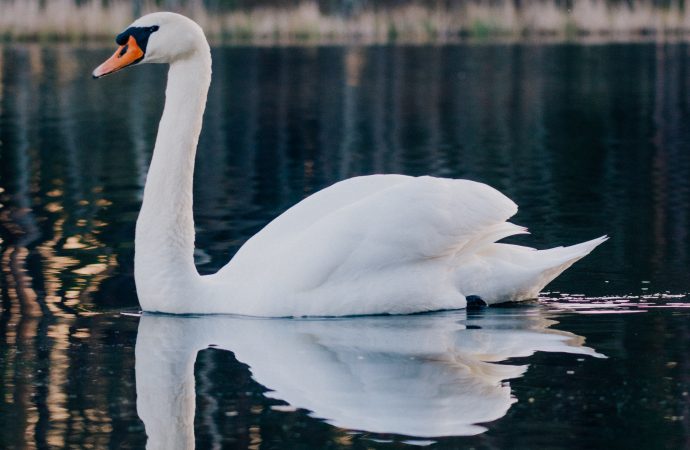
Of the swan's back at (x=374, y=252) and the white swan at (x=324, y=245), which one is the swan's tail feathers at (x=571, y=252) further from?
the swan's back at (x=374, y=252)

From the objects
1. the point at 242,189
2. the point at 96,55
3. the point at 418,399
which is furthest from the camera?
the point at 96,55

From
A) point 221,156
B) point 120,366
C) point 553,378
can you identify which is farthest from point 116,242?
point 221,156

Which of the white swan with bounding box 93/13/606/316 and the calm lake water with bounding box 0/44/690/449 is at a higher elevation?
the white swan with bounding box 93/13/606/316

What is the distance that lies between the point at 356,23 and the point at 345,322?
44.1 metres

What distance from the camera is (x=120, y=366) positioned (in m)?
7.96

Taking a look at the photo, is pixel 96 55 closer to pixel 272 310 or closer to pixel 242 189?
pixel 242 189

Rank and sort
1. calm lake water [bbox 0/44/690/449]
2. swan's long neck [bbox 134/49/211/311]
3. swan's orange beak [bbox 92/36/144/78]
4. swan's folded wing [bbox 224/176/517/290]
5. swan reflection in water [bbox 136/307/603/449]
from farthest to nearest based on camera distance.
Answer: swan's orange beak [bbox 92/36/144/78] < swan's long neck [bbox 134/49/211/311] < swan's folded wing [bbox 224/176/517/290] < swan reflection in water [bbox 136/307/603/449] < calm lake water [bbox 0/44/690/449]

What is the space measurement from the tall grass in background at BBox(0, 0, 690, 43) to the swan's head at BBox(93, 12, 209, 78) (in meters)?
37.1

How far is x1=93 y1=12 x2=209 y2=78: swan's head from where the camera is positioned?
9.20m

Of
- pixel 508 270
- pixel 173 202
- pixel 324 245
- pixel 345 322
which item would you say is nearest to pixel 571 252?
pixel 508 270

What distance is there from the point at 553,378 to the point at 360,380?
2.86 feet

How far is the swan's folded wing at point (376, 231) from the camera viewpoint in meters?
8.82

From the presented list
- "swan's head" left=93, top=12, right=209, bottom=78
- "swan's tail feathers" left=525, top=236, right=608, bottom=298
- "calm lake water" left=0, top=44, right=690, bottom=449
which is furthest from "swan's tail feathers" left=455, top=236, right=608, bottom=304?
"swan's head" left=93, top=12, right=209, bottom=78

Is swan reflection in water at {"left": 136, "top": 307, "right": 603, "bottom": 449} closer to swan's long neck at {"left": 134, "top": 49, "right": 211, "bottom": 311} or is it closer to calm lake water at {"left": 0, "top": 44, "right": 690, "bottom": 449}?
calm lake water at {"left": 0, "top": 44, "right": 690, "bottom": 449}
